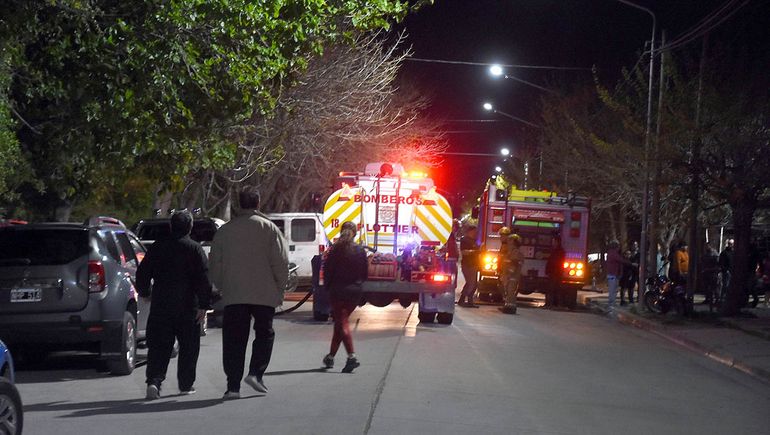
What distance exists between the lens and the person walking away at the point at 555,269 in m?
27.8

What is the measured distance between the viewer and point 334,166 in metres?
42.4

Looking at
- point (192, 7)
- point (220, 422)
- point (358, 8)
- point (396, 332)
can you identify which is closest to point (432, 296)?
point (396, 332)

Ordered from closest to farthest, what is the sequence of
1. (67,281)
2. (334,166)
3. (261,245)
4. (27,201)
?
1. (261,245)
2. (67,281)
3. (27,201)
4. (334,166)

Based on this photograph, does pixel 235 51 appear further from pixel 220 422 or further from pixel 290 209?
pixel 290 209

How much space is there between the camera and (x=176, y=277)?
34.2ft

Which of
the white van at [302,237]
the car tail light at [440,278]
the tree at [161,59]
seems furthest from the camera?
the white van at [302,237]

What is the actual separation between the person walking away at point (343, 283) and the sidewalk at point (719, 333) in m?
6.19

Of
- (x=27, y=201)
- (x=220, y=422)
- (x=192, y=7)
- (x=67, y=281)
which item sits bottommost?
(x=220, y=422)

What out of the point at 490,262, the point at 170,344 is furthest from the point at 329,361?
the point at 490,262

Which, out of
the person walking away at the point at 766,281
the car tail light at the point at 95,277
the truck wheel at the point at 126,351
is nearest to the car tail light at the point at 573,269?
the person walking away at the point at 766,281

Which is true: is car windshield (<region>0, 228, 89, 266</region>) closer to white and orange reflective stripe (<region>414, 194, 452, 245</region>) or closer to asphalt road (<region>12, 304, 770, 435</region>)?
asphalt road (<region>12, 304, 770, 435</region>)

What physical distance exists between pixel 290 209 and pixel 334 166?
7.11m

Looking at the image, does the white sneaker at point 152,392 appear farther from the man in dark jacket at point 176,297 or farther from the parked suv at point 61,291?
the parked suv at point 61,291

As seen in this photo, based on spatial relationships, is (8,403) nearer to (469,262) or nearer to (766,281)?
(469,262)
